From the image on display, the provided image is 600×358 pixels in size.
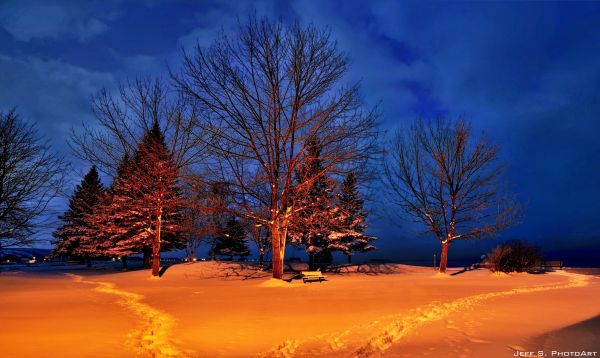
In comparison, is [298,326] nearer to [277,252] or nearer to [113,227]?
[277,252]

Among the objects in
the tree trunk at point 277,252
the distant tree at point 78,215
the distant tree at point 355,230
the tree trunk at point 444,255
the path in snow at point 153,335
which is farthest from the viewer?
the distant tree at point 78,215

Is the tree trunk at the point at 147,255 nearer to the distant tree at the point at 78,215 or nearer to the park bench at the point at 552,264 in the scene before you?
the distant tree at the point at 78,215

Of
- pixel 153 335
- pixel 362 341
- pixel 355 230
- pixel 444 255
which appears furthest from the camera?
pixel 355 230

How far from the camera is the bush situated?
29.4m

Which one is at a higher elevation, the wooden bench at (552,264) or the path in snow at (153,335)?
the wooden bench at (552,264)

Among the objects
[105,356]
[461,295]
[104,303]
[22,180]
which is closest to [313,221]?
[461,295]

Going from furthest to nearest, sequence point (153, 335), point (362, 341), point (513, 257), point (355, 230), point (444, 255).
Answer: point (355, 230), point (444, 255), point (513, 257), point (153, 335), point (362, 341)

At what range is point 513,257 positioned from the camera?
2970 cm

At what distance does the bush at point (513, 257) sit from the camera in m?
29.4

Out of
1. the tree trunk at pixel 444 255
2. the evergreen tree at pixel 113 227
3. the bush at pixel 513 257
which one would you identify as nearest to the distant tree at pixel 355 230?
the tree trunk at pixel 444 255

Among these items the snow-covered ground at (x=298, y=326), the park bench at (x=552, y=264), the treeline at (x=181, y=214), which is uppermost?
the treeline at (x=181, y=214)

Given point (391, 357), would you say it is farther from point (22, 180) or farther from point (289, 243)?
point (289, 243)

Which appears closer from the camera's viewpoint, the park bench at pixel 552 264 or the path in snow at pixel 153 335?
the path in snow at pixel 153 335

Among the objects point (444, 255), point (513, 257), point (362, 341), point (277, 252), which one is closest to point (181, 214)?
point (277, 252)
